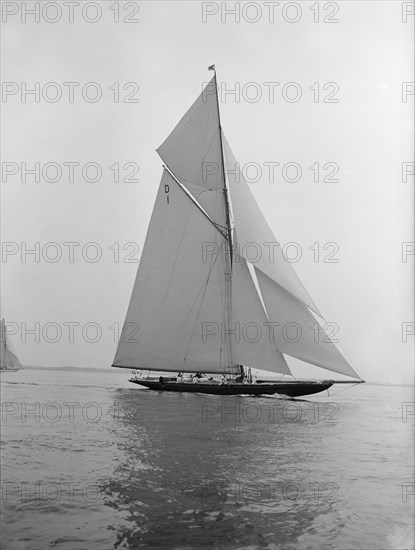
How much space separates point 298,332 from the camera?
36562 millimetres

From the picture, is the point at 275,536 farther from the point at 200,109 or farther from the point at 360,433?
the point at 200,109

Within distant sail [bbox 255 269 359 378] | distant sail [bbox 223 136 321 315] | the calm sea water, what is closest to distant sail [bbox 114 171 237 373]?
distant sail [bbox 223 136 321 315]

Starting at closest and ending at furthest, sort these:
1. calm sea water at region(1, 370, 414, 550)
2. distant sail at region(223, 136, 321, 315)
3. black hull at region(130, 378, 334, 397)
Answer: calm sea water at region(1, 370, 414, 550) → distant sail at region(223, 136, 321, 315) → black hull at region(130, 378, 334, 397)

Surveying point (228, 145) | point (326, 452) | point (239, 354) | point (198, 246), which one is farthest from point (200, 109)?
point (326, 452)

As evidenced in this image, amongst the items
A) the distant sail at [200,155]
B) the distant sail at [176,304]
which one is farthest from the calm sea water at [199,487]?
the distant sail at [200,155]

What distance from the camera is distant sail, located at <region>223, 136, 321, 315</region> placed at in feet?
→ 122

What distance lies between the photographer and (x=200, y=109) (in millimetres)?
47094

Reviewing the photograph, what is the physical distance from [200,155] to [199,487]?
39479mm

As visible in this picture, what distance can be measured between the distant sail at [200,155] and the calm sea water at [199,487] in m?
28.1

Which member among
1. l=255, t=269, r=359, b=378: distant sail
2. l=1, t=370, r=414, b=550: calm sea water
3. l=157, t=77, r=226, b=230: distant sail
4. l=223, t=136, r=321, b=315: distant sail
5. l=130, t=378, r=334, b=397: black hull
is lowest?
l=130, t=378, r=334, b=397: black hull

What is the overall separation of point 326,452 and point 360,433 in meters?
7.46

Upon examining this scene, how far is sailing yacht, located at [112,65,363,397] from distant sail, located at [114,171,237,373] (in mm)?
84

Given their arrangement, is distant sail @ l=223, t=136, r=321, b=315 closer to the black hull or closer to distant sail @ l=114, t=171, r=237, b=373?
distant sail @ l=114, t=171, r=237, b=373

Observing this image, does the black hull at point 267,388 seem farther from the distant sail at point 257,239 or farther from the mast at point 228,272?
the distant sail at point 257,239
